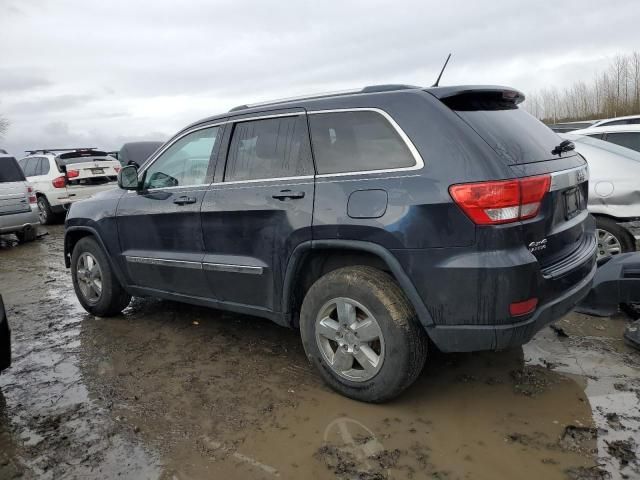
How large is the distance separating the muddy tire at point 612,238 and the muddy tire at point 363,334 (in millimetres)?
3505

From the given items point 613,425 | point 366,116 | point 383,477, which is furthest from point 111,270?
point 613,425

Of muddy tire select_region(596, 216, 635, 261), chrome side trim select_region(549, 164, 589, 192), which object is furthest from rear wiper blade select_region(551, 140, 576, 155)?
muddy tire select_region(596, 216, 635, 261)

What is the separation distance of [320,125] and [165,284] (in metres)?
1.98

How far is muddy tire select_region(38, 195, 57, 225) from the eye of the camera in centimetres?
1155

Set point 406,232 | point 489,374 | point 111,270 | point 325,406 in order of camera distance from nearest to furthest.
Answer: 1. point 406,232
2. point 325,406
3. point 489,374
4. point 111,270

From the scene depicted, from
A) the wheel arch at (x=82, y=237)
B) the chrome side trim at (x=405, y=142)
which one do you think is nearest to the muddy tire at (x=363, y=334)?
the chrome side trim at (x=405, y=142)

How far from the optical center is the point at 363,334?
2977mm

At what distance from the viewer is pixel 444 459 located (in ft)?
8.38

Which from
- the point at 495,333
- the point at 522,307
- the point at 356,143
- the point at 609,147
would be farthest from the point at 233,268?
the point at 609,147

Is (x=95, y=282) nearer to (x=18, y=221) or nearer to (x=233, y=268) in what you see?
(x=233, y=268)

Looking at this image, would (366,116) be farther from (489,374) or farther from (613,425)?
(613,425)

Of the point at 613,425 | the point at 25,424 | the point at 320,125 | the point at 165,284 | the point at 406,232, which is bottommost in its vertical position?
the point at 613,425

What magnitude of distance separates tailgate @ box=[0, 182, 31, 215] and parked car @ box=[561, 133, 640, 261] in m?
8.87

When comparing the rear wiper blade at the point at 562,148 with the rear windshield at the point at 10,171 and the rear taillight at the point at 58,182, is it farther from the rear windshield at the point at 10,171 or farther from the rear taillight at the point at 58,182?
the rear taillight at the point at 58,182
